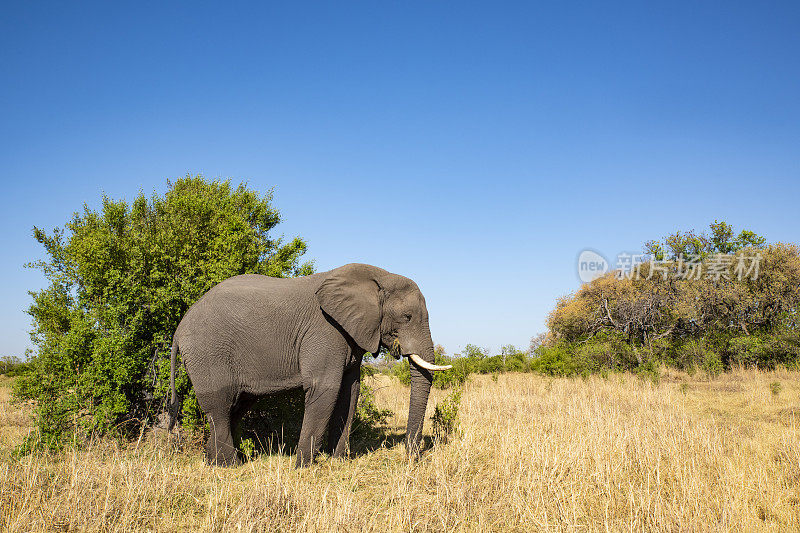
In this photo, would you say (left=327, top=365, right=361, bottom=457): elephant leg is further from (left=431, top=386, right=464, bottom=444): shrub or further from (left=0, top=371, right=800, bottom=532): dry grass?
(left=431, top=386, right=464, bottom=444): shrub

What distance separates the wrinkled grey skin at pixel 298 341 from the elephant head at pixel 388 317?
0.05ft

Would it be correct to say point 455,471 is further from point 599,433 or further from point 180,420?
point 180,420

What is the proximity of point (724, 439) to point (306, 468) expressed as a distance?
7390 mm

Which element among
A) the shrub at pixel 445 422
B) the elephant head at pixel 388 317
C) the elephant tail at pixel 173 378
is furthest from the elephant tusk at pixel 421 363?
the elephant tail at pixel 173 378

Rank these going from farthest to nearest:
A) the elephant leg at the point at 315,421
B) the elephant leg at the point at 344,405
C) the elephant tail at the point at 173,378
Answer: the elephant leg at the point at 344,405
the elephant tail at the point at 173,378
the elephant leg at the point at 315,421

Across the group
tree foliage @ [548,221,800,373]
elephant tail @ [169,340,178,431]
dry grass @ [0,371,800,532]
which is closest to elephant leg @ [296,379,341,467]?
dry grass @ [0,371,800,532]

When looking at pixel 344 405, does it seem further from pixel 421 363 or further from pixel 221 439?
pixel 221 439

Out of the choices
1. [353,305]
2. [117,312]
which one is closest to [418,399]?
[353,305]

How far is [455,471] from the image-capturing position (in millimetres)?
6871

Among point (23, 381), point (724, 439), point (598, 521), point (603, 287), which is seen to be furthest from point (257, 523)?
point (603, 287)

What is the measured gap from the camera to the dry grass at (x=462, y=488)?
493 cm

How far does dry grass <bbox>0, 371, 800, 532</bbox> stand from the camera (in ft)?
16.2

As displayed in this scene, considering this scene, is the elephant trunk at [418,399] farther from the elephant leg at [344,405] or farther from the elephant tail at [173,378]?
the elephant tail at [173,378]

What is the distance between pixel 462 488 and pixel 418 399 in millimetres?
2173
